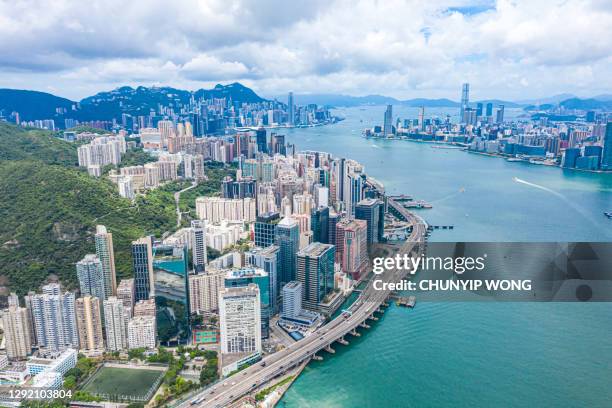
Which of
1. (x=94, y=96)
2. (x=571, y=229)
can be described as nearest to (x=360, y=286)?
(x=571, y=229)

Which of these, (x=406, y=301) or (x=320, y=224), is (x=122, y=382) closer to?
(x=406, y=301)

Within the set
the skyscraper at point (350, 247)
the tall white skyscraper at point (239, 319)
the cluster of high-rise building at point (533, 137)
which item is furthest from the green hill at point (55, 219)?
the cluster of high-rise building at point (533, 137)

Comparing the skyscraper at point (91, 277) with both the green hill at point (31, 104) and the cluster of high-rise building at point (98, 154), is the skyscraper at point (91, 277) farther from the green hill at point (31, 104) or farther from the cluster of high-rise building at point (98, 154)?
the green hill at point (31, 104)

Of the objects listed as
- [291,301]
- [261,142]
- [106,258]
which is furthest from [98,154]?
[291,301]

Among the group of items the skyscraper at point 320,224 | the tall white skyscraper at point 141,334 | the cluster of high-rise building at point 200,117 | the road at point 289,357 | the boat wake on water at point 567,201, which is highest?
the cluster of high-rise building at point 200,117

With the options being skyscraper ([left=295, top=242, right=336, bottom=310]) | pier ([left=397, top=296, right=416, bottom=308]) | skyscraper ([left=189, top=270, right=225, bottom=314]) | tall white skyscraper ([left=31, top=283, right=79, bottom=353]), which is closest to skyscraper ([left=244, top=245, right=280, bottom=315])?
skyscraper ([left=295, top=242, right=336, bottom=310])
